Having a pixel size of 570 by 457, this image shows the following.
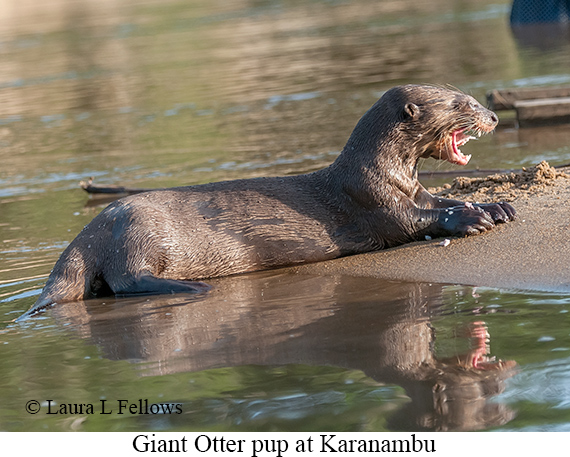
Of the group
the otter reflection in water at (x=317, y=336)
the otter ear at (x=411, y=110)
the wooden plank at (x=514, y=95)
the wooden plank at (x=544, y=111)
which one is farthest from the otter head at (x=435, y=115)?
the wooden plank at (x=514, y=95)

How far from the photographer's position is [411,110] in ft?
20.9

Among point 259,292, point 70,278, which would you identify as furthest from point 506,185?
point 70,278

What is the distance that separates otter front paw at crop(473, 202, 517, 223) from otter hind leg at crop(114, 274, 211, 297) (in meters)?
2.02

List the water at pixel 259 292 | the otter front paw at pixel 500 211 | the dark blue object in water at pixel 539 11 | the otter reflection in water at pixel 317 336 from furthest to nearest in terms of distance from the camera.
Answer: the dark blue object in water at pixel 539 11 < the otter front paw at pixel 500 211 < the water at pixel 259 292 < the otter reflection in water at pixel 317 336

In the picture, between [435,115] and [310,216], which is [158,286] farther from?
[435,115]

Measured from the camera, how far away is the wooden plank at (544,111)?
1070cm

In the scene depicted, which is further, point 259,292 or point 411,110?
point 411,110

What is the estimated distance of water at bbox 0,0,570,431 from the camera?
3914mm

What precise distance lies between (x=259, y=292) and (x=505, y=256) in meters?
1.59

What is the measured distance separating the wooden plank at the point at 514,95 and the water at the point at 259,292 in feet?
0.98

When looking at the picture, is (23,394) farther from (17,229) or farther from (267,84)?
(267,84)

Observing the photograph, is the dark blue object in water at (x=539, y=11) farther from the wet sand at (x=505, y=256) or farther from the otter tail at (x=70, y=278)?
the otter tail at (x=70, y=278)

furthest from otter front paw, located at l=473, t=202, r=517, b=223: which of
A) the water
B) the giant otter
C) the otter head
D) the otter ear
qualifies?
the water

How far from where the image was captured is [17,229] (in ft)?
28.2
